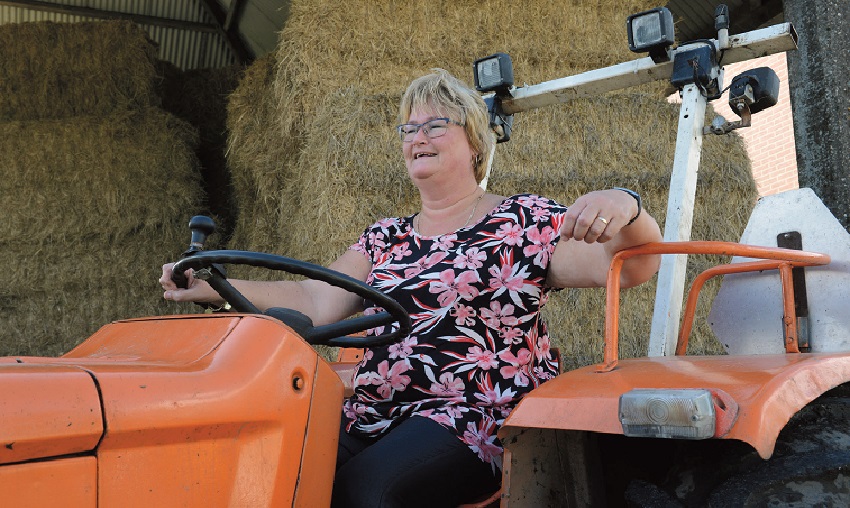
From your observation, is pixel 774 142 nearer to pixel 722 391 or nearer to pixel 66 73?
pixel 66 73

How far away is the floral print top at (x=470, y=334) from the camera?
1639 millimetres

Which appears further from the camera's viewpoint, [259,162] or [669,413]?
[259,162]

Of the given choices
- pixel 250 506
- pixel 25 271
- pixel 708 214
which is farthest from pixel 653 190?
pixel 25 271

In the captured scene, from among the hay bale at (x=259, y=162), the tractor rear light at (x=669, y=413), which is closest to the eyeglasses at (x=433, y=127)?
the tractor rear light at (x=669, y=413)

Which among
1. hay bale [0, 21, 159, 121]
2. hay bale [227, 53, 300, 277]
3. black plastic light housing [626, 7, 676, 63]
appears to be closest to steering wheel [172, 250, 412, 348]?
black plastic light housing [626, 7, 676, 63]

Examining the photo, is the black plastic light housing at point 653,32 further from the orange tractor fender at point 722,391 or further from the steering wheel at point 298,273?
the steering wheel at point 298,273

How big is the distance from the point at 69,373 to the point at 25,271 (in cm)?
568

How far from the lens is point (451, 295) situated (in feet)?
5.77

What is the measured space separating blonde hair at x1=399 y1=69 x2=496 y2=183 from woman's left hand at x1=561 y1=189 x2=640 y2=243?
685mm

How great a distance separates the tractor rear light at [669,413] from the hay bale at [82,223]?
18.3 ft

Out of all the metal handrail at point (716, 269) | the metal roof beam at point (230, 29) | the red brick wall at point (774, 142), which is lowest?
the red brick wall at point (774, 142)

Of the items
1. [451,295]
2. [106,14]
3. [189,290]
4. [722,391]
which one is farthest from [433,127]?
[106,14]

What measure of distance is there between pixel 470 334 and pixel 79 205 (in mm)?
5159

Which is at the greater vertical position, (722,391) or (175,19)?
(175,19)
